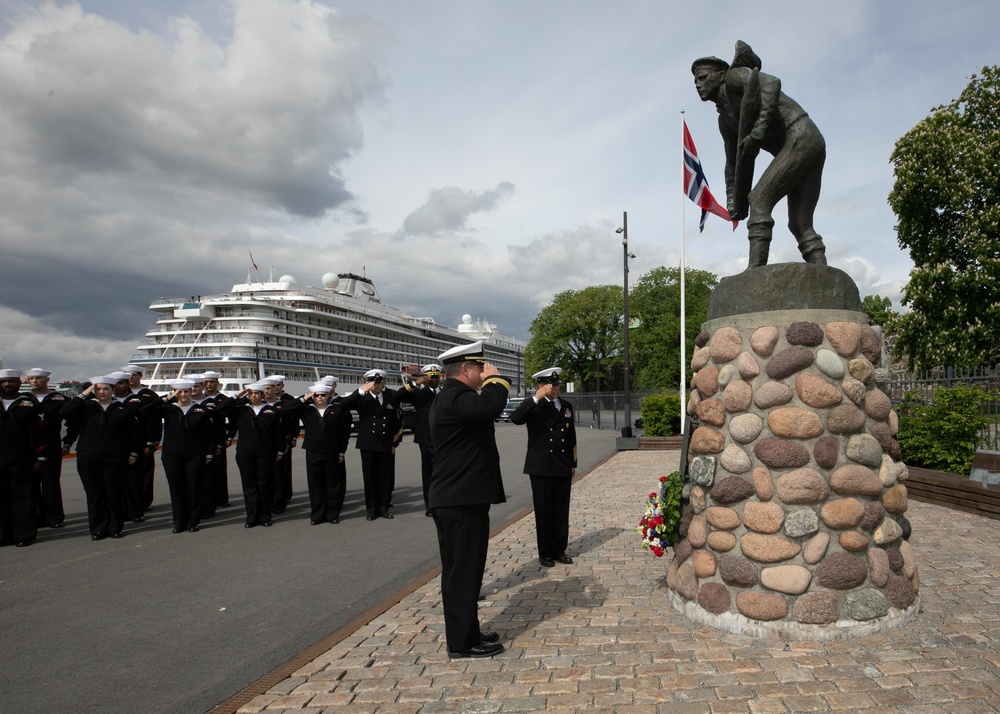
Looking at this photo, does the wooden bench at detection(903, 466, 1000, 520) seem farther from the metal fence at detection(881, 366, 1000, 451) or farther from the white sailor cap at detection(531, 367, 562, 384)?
the white sailor cap at detection(531, 367, 562, 384)

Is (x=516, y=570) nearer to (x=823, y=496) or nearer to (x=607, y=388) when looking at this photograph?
(x=823, y=496)

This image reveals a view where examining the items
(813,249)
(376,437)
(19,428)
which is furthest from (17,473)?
(813,249)

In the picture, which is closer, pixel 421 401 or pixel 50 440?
pixel 50 440

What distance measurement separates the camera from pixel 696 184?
16.1 m

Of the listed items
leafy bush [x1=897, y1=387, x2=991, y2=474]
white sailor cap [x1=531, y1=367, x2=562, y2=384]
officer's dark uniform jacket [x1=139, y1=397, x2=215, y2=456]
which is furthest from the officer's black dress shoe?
leafy bush [x1=897, y1=387, x2=991, y2=474]

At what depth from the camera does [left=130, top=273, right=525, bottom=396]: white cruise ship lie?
54.1m

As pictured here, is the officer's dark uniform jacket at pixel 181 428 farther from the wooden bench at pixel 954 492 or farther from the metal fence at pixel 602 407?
the metal fence at pixel 602 407

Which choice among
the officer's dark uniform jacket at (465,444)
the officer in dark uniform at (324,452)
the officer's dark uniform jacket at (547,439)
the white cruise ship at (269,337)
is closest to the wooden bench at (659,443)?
the officer in dark uniform at (324,452)

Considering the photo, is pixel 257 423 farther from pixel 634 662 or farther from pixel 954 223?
pixel 954 223

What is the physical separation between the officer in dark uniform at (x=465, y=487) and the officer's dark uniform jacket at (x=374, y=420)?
4.83 m

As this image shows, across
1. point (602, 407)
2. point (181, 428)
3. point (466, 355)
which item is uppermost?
point (466, 355)

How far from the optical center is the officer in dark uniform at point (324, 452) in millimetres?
8500

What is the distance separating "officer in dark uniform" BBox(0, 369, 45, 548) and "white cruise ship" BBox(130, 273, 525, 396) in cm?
4543

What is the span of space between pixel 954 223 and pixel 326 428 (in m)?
21.3
